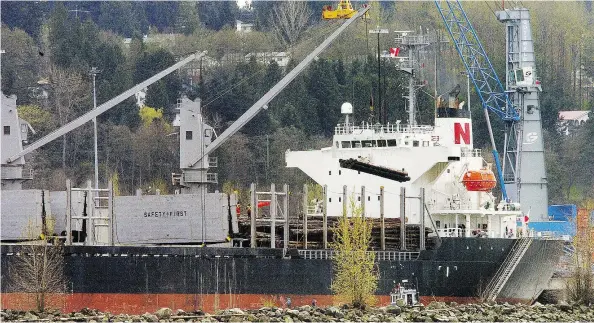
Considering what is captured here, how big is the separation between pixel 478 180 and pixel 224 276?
1070 centimetres

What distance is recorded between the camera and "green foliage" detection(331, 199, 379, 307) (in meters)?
59.6

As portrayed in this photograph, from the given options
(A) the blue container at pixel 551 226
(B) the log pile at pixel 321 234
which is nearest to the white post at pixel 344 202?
(B) the log pile at pixel 321 234

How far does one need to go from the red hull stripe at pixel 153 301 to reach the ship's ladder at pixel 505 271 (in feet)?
9.50

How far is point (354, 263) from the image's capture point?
6097 centimetres

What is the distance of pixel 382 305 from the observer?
206ft

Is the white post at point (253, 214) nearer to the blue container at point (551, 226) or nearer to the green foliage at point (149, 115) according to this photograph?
the blue container at point (551, 226)

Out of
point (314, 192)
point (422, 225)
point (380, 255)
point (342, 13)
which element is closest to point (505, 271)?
point (422, 225)

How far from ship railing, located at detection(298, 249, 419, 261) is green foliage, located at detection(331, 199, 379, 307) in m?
0.36

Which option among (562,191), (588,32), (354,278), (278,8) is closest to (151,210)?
(354,278)

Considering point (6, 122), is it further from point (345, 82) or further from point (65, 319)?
point (345, 82)

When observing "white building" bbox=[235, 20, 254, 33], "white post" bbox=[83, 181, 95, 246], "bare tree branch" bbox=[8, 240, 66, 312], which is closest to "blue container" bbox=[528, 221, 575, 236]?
"white post" bbox=[83, 181, 95, 246]

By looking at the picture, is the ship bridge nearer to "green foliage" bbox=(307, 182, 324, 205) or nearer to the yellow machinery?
"green foliage" bbox=(307, 182, 324, 205)

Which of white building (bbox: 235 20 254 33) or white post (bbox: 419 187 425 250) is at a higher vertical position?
white building (bbox: 235 20 254 33)

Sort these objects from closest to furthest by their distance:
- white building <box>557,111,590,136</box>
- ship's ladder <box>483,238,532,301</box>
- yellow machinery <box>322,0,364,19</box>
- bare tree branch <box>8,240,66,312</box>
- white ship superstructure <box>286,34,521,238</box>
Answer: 1. bare tree branch <box>8,240,66,312</box>
2. ship's ladder <box>483,238,532,301</box>
3. white ship superstructure <box>286,34,521,238</box>
4. yellow machinery <box>322,0,364,19</box>
5. white building <box>557,111,590,136</box>
